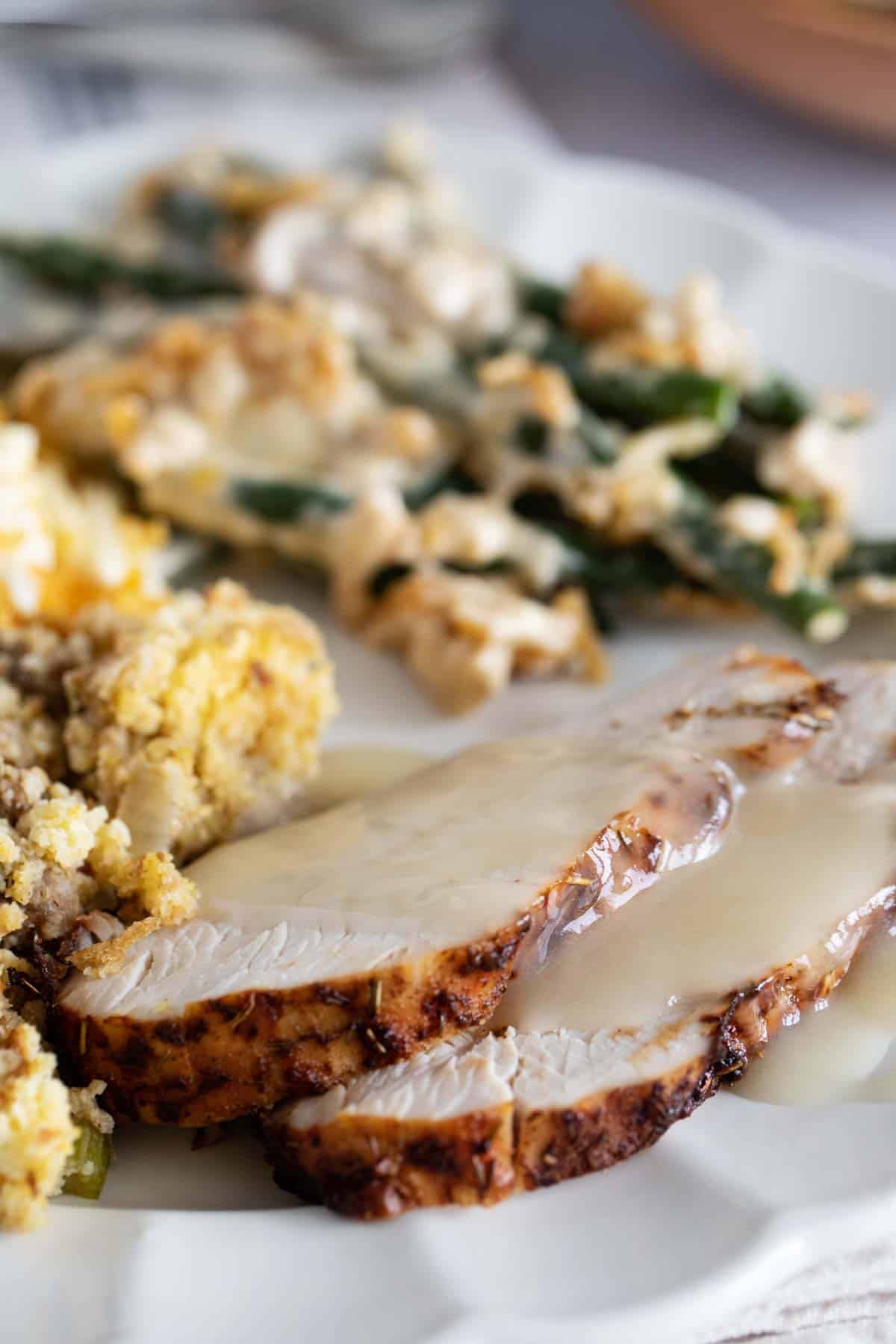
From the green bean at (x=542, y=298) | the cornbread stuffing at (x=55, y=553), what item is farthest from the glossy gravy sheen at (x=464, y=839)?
the green bean at (x=542, y=298)

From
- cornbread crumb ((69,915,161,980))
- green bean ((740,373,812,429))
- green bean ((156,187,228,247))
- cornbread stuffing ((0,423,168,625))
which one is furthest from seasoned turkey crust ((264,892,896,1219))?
green bean ((156,187,228,247))

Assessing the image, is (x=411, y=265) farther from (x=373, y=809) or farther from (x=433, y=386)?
(x=373, y=809)

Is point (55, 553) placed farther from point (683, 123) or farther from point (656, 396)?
point (683, 123)

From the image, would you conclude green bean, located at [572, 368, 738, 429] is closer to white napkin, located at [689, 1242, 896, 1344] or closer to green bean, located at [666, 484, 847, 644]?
green bean, located at [666, 484, 847, 644]

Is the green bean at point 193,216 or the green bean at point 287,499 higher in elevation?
the green bean at point 193,216

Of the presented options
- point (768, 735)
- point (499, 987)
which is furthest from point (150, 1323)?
point (768, 735)

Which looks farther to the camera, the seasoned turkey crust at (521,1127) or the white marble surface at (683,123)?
the white marble surface at (683,123)

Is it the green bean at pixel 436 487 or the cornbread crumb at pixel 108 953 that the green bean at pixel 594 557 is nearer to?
the green bean at pixel 436 487
